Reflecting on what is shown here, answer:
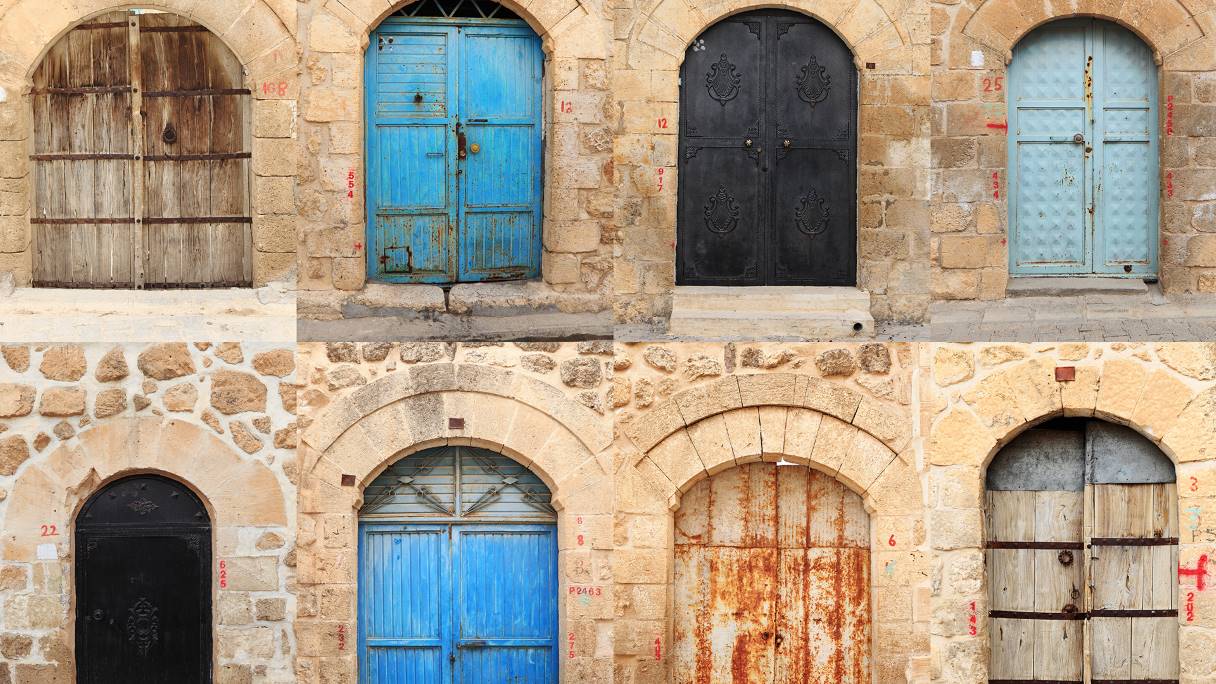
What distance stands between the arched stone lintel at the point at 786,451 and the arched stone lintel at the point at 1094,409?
0.27 metres

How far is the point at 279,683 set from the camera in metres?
8.78

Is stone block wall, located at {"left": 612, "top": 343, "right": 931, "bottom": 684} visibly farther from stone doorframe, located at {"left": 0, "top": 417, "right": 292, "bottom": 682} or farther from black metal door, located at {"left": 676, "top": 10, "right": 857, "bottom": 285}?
stone doorframe, located at {"left": 0, "top": 417, "right": 292, "bottom": 682}

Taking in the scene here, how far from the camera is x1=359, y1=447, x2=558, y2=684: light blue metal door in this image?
8.96 metres

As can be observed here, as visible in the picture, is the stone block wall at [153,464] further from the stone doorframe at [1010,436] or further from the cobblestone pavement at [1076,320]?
the cobblestone pavement at [1076,320]

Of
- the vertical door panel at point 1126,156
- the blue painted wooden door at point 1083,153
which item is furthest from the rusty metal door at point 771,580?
the vertical door panel at point 1126,156

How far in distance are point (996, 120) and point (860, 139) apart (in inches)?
31.8

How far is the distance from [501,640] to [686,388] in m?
1.85

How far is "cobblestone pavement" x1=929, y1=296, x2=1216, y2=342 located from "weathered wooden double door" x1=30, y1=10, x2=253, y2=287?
4.21 metres

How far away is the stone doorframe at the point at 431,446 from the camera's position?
8.71 meters

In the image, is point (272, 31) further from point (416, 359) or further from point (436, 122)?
point (416, 359)

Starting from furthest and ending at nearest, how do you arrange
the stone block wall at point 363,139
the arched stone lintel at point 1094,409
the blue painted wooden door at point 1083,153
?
the blue painted wooden door at point 1083,153 < the stone block wall at point 363,139 < the arched stone lintel at point 1094,409

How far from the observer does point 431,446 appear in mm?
8820

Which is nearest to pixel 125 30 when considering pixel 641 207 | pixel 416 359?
pixel 416 359

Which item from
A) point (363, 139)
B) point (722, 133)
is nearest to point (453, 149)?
point (363, 139)
